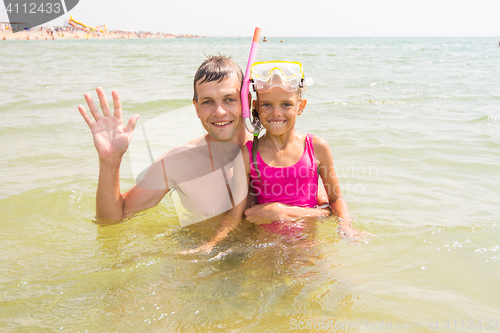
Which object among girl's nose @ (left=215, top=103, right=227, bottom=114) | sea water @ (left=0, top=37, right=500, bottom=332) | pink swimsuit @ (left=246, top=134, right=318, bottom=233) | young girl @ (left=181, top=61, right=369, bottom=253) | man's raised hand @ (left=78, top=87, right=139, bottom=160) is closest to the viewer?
sea water @ (left=0, top=37, right=500, bottom=332)

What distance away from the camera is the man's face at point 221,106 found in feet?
9.09

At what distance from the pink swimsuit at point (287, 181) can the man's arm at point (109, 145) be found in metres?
1.00

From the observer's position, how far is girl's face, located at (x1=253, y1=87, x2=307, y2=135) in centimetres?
288

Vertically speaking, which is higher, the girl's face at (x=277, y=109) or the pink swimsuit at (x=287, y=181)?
the girl's face at (x=277, y=109)

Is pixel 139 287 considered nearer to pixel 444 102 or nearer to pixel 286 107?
pixel 286 107

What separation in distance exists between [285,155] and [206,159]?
64 centimetres

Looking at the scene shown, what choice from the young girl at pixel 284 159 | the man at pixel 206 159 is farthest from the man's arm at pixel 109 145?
the young girl at pixel 284 159

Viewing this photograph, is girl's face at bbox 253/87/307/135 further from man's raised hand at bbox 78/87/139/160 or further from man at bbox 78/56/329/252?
man's raised hand at bbox 78/87/139/160

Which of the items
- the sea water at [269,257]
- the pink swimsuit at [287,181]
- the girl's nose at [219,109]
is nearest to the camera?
the sea water at [269,257]

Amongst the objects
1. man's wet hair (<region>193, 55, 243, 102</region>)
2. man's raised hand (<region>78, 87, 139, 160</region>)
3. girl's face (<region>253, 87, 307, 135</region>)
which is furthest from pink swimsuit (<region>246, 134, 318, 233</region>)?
man's raised hand (<region>78, 87, 139, 160</region>)

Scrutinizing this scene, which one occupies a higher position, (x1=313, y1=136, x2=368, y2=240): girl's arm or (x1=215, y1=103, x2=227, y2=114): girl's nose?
(x1=215, y1=103, x2=227, y2=114): girl's nose

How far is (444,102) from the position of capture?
8797 millimetres

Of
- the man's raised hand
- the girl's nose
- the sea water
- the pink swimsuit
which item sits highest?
the girl's nose

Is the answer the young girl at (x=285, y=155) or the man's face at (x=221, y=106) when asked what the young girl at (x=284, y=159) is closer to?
the young girl at (x=285, y=155)
